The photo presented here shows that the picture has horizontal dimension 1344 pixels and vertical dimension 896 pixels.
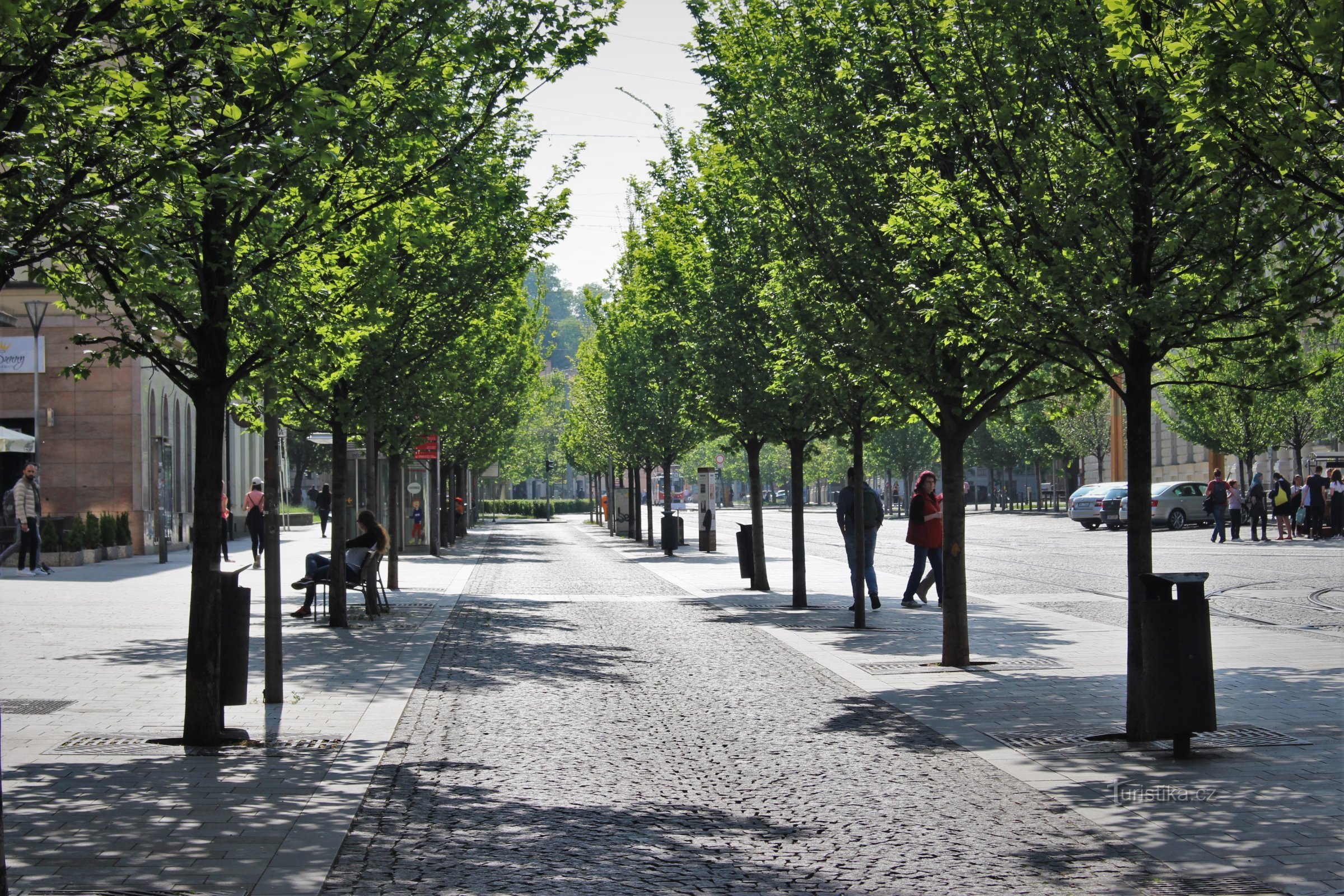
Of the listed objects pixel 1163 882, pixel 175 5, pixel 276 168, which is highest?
pixel 175 5

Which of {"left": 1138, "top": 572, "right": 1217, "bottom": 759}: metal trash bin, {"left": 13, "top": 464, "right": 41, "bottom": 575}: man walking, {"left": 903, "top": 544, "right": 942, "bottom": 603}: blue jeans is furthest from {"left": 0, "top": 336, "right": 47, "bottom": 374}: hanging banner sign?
{"left": 1138, "top": 572, "right": 1217, "bottom": 759}: metal trash bin

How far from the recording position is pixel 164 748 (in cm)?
894

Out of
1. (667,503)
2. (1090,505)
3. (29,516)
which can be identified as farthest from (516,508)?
(29,516)

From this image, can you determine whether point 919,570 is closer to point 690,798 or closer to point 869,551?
point 869,551

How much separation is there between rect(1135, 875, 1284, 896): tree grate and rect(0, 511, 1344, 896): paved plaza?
0.02 m

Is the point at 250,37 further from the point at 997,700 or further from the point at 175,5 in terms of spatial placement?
the point at 997,700

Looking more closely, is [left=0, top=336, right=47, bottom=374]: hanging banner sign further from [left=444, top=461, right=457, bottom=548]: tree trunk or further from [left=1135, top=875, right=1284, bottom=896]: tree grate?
[left=1135, top=875, right=1284, bottom=896]: tree grate

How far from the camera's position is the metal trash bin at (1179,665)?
7.84 m

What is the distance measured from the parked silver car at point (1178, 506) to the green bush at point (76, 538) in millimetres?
30646

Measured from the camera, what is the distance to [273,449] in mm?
10898

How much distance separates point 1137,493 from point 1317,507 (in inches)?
1253

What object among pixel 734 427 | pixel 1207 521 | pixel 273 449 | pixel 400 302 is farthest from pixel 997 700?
pixel 1207 521

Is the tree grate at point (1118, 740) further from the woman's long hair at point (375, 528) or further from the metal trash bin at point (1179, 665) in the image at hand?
the woman's long hair at point (375, 528)

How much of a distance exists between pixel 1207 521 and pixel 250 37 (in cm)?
4533
